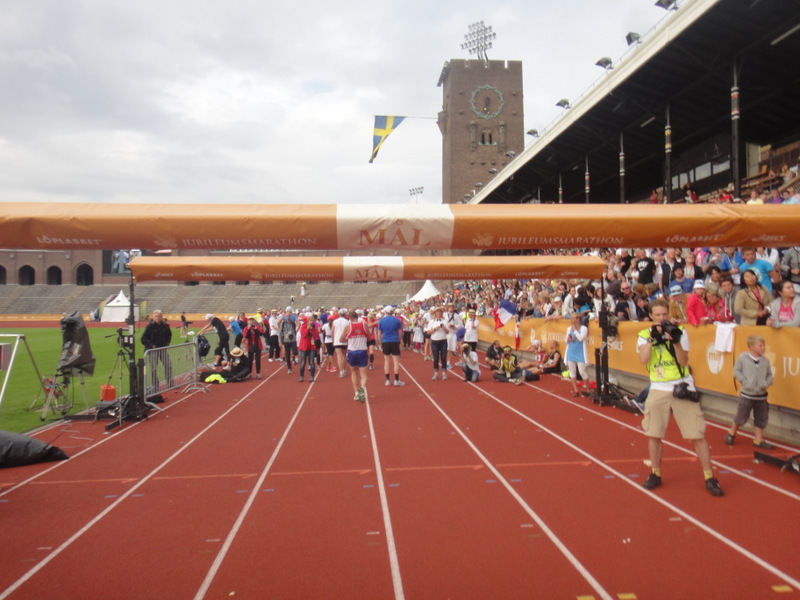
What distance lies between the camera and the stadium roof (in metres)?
13.0

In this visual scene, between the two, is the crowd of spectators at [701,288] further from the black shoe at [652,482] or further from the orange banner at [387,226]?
the black shoe at [652,482]

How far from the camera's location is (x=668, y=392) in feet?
19.0

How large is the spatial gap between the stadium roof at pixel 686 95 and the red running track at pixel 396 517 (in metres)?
9.98

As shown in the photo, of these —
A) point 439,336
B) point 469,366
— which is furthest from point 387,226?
point 469,366

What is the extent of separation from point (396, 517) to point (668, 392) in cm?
308

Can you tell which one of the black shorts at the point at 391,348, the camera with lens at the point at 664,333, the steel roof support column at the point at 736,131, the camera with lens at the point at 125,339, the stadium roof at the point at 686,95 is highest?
the stadium roof at the point at 686,95

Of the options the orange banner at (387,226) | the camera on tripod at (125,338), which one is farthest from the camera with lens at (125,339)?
the orange banner at (387,226)

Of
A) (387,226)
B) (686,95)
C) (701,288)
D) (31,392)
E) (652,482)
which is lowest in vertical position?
(31,392)

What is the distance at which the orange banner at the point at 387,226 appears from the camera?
18.2ft

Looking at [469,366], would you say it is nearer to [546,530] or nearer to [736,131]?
[736,131]

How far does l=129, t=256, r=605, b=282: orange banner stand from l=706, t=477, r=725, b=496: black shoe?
23.7 ft

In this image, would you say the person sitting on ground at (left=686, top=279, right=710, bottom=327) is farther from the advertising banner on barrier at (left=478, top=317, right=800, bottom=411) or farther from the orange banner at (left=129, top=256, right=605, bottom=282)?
the orange banner at (left=129, top=256, right=605, bottom=282)

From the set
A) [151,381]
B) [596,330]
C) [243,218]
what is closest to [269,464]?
[243,218]

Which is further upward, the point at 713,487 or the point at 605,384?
the point at 605,384
